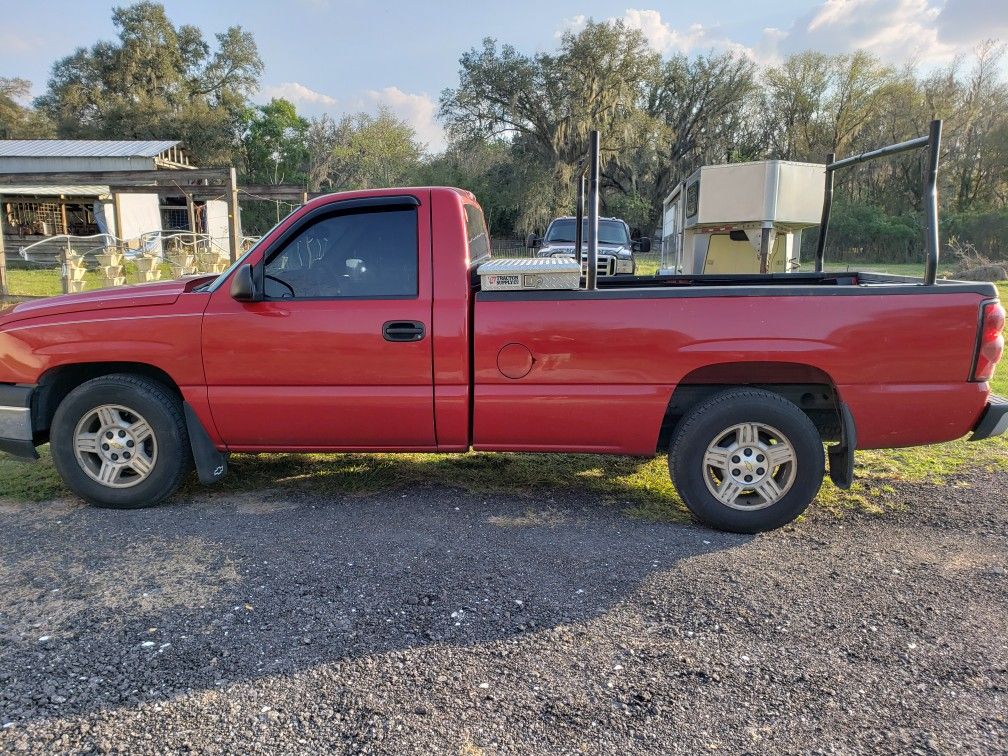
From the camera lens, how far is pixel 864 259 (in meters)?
37.9

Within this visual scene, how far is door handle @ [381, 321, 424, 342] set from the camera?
4.00m

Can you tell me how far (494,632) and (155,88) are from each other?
178 ft

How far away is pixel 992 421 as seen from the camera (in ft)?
12.8

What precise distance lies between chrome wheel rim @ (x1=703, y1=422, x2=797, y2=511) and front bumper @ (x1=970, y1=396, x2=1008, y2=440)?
3.47 ft

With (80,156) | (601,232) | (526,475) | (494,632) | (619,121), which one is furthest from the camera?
(619,121)

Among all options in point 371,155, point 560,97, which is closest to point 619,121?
point 560,97

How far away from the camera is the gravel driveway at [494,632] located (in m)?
2.37

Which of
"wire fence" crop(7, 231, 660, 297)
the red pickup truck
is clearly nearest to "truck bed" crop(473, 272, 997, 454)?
the red pickup truck

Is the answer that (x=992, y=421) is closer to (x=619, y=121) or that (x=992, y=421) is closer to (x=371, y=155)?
(x=619, y=121)

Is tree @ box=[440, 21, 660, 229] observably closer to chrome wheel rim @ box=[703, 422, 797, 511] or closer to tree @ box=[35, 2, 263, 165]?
tree @ box=[35, 2, 263, 165]

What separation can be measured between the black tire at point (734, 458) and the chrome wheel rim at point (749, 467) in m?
0.02

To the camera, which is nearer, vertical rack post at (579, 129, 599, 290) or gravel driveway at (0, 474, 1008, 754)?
gravel driveway at (0, 474, 1008, 754)

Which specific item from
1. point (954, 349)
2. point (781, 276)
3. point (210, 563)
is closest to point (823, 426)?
point (954, 349)

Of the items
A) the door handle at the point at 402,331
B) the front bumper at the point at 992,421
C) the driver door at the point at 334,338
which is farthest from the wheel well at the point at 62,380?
the front bumper at the point at 992,421
